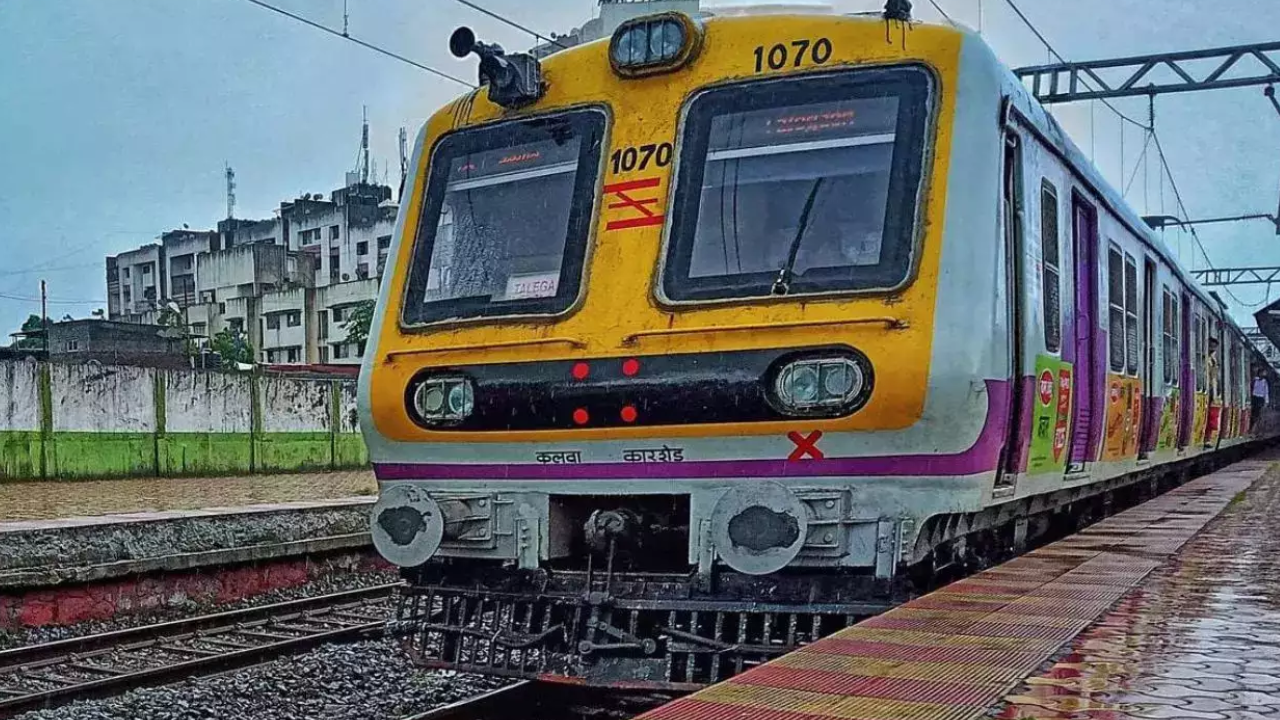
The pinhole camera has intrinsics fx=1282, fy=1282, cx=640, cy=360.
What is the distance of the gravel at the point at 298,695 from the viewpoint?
6.90 meters

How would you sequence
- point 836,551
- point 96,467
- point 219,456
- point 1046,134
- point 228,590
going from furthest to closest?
point 219,456
point 96,467
point 228,590
point 1046,134
point 836,551

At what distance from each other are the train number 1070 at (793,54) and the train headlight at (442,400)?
1837mm

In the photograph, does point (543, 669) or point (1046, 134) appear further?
point (1046, 134)

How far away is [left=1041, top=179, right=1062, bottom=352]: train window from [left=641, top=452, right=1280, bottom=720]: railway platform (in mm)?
1066

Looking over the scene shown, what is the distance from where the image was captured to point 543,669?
5.02 meters

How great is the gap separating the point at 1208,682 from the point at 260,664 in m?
6.19

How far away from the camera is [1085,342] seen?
22.7 feet

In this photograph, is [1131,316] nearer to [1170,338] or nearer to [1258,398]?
[1170,338]

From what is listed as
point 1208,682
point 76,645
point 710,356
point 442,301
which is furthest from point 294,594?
point 1208,682

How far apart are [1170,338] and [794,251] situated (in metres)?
6.69

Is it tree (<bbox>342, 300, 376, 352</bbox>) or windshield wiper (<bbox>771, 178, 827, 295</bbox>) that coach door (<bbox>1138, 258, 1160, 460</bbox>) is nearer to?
windshield wiper (<bbox>771, 178, 827, 295</bbox>)

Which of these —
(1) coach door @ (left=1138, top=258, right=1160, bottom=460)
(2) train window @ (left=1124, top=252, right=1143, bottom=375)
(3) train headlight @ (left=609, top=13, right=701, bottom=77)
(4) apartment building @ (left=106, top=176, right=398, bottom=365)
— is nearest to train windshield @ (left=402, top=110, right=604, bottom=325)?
(3) train headlight @ (left=609, top=13, right=701, bottom=77)

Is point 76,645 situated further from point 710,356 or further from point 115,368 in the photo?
point 115,368

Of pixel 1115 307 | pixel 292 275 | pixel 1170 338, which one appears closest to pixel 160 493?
pixel 1170 338
